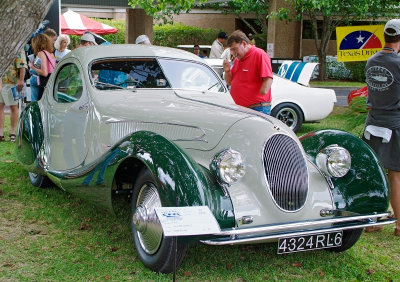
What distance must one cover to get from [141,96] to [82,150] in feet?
2.64

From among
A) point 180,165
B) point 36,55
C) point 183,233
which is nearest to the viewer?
point 183,233

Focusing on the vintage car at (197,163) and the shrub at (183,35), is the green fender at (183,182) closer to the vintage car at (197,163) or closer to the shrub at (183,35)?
the vintage car at (197,163)

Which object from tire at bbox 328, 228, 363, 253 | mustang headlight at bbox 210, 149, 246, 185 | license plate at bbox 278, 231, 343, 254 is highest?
mustang headlight at bbox 210, 149, 246, 185

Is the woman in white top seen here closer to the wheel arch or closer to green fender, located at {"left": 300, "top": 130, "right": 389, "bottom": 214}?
the wheel arch

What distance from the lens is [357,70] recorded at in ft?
75.4

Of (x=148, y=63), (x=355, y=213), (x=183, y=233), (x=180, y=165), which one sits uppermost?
(x=148, y=63)

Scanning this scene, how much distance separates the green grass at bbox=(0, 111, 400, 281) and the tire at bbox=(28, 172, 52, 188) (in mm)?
777

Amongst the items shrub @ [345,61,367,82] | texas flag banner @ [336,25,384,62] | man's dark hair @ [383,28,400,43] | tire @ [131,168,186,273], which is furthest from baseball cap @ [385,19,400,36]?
shrub @ [345,61,367,82]

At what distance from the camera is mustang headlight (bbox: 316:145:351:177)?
402 cm

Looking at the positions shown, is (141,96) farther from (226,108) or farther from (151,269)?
(151,269)

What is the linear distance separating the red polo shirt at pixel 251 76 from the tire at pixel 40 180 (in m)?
2.43

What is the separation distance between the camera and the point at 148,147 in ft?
12.2

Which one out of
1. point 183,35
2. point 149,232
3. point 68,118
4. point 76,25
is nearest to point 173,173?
point 149,232

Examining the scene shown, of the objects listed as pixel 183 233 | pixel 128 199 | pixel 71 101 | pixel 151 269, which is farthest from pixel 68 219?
pixel 183 233
